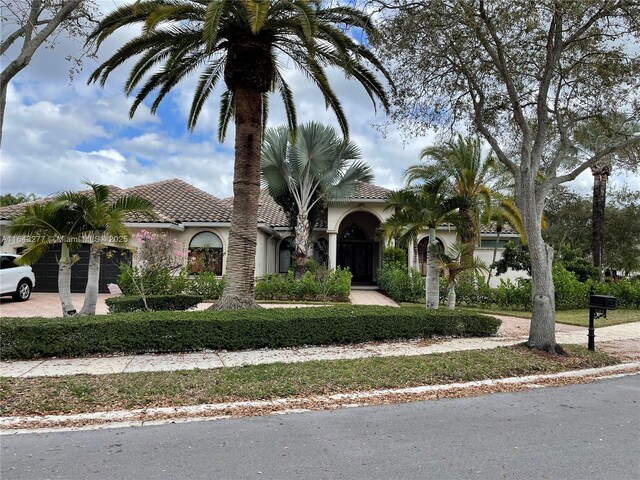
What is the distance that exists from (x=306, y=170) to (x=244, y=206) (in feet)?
34.9

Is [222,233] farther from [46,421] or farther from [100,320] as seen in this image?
[46,421]

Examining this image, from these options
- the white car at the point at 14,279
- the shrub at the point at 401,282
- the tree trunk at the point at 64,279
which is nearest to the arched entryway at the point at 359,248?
the shrub at the point at 401,282

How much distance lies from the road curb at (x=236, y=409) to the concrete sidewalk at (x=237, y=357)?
6.00ft

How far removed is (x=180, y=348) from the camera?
8.42 meters

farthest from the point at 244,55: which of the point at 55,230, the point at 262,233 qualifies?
the point at 262,233

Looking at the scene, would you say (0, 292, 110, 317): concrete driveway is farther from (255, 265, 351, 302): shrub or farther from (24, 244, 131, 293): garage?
(255, 265, 351, 302): shrub

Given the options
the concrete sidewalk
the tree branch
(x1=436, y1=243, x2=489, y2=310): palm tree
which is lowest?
the concrete sidewalk

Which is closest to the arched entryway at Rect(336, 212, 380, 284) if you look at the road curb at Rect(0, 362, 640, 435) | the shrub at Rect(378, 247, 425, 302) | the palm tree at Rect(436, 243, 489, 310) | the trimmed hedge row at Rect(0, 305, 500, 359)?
the shrub at Rect(378, 247, 425, 302)

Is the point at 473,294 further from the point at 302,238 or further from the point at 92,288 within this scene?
the point at 92,288

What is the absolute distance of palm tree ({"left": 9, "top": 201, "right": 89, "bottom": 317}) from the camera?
929 cm

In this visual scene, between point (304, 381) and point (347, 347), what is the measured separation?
9.13 feet

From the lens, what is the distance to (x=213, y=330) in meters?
8.52

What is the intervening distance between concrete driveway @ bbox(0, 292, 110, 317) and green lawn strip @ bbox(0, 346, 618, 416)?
7.84 metres

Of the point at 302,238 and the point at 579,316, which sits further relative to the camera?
the point at 302,238
